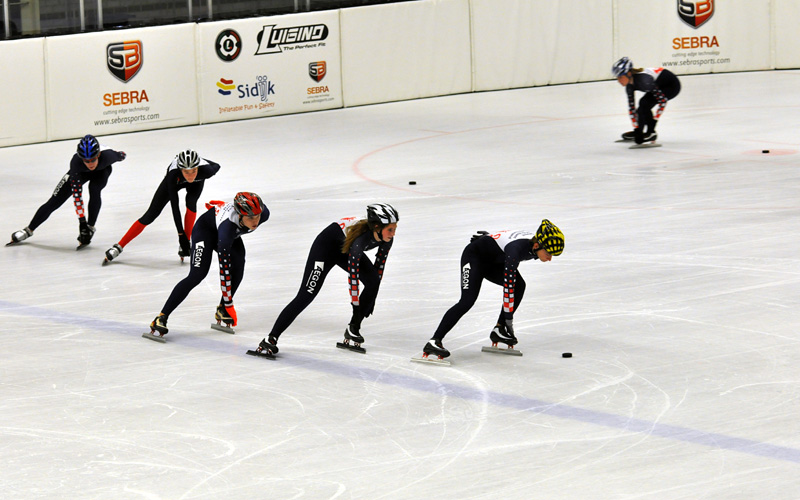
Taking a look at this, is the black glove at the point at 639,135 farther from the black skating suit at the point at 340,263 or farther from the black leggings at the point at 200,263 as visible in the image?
the black skating suit at the point at 340,263

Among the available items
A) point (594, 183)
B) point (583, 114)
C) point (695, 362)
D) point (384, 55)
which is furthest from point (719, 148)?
point (695, 362)

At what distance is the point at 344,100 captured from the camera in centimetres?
2614

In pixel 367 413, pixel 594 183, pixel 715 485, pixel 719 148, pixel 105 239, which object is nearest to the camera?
pixel 715 485

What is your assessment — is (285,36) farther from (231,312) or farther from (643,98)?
(231,312)

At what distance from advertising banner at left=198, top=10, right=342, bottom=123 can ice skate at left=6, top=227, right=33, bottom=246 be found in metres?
9.99

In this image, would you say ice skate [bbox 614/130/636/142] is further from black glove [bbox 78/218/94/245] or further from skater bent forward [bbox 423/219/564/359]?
skater bent forward [bbox 423/219/564/359]

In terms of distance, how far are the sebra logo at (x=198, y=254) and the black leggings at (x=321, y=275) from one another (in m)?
1.04

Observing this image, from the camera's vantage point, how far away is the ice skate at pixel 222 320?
10.3 m

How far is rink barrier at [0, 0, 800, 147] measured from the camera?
22406 mm

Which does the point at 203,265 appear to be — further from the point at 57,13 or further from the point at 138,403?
the point at 57,13

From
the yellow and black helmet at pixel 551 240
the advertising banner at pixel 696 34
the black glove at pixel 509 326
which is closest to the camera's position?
Result: the yellow and black helmet at pixel 551 240

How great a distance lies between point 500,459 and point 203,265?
12.7 feet

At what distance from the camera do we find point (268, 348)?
9383 millimetres

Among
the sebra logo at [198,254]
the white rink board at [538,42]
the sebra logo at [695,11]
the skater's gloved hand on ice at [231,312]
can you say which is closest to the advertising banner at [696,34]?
the sebra logo at [695,11]
